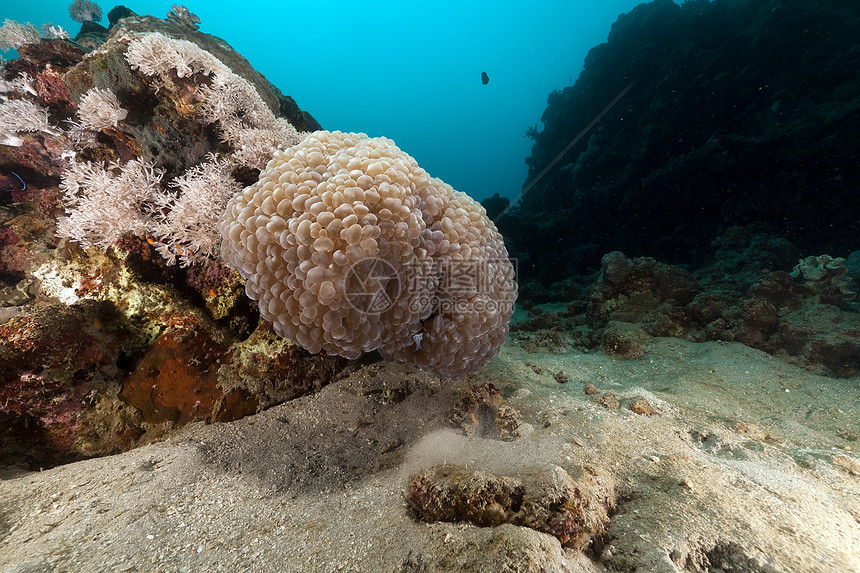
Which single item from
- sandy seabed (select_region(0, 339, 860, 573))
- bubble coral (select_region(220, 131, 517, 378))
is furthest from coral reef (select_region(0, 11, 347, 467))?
bubble coral (select_region(220, 131, 517, 378))

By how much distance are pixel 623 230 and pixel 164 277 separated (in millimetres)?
12857

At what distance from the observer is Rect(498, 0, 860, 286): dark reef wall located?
25.7 feet

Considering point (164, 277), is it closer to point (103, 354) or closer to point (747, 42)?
point (103, 354)

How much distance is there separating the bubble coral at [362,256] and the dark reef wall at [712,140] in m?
7.90

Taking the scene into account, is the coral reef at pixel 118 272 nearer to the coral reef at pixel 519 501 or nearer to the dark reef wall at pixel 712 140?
the coral reef at pixel 519 501

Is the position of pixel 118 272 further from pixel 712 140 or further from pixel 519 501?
pixel 712 140

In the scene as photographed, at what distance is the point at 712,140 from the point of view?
32.1 ft

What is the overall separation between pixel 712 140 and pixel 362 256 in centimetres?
1240

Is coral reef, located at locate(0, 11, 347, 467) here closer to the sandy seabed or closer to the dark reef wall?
the sandy seabed

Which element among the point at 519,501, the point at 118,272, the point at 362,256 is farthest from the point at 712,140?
the point at 118,272

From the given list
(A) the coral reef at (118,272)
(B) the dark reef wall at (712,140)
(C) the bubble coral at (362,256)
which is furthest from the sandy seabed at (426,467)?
(B) the dark reef wall at (712,140)

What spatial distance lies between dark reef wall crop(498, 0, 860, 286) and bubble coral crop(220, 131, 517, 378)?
7.90m

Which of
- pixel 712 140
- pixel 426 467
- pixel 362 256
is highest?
pixel 712 140

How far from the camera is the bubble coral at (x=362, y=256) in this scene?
2.12 meters
